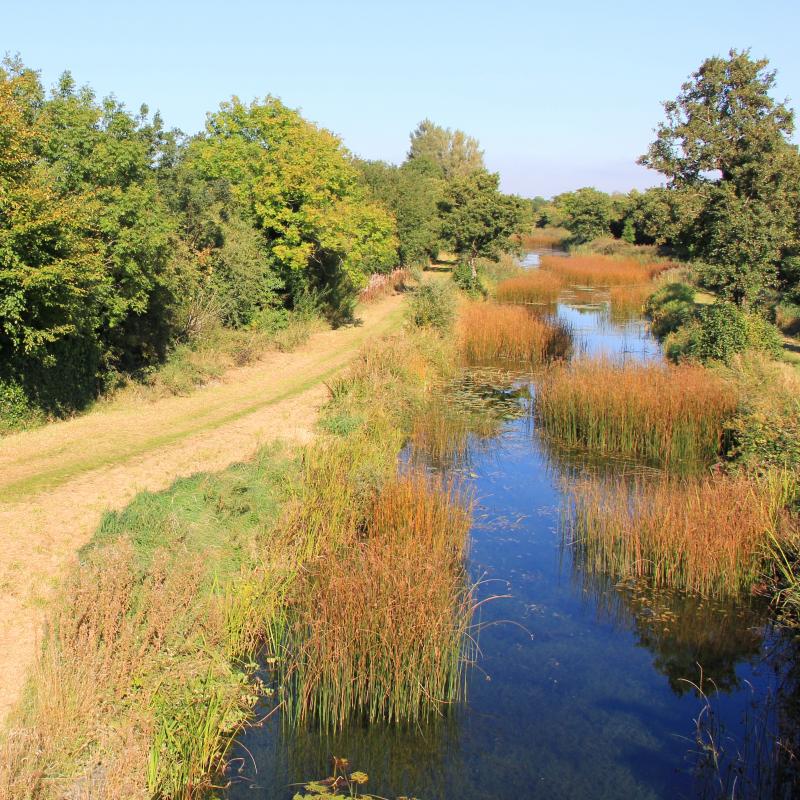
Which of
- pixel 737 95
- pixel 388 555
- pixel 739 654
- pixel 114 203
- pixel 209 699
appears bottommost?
pixel 739 654

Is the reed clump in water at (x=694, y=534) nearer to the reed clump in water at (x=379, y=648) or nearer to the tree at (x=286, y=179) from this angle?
the reed clump in water at (x=379, y=648)

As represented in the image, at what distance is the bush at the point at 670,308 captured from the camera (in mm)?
23797

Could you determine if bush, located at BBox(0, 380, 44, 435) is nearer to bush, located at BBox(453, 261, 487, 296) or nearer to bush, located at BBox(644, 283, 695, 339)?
bush, located at BBox(644, 283, 695, 339)

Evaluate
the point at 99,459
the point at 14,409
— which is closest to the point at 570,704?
the point at 99,459

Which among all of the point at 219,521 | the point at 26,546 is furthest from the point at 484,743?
the point at 26,546

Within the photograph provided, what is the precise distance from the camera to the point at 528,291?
3250 cm

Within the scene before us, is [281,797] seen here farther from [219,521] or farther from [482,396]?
[482,396]

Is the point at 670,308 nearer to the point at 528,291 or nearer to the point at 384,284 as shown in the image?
the point at 528,291

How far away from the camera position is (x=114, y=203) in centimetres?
1321

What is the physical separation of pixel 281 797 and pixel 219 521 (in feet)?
12.0

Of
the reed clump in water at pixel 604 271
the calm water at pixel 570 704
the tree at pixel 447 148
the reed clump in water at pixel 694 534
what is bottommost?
the calm water at pixel 570 704

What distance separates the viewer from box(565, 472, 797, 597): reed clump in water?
327 inches

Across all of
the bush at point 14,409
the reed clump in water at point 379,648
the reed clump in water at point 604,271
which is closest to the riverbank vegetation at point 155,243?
the bush at point 14,409

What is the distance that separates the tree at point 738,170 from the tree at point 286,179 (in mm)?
8565
